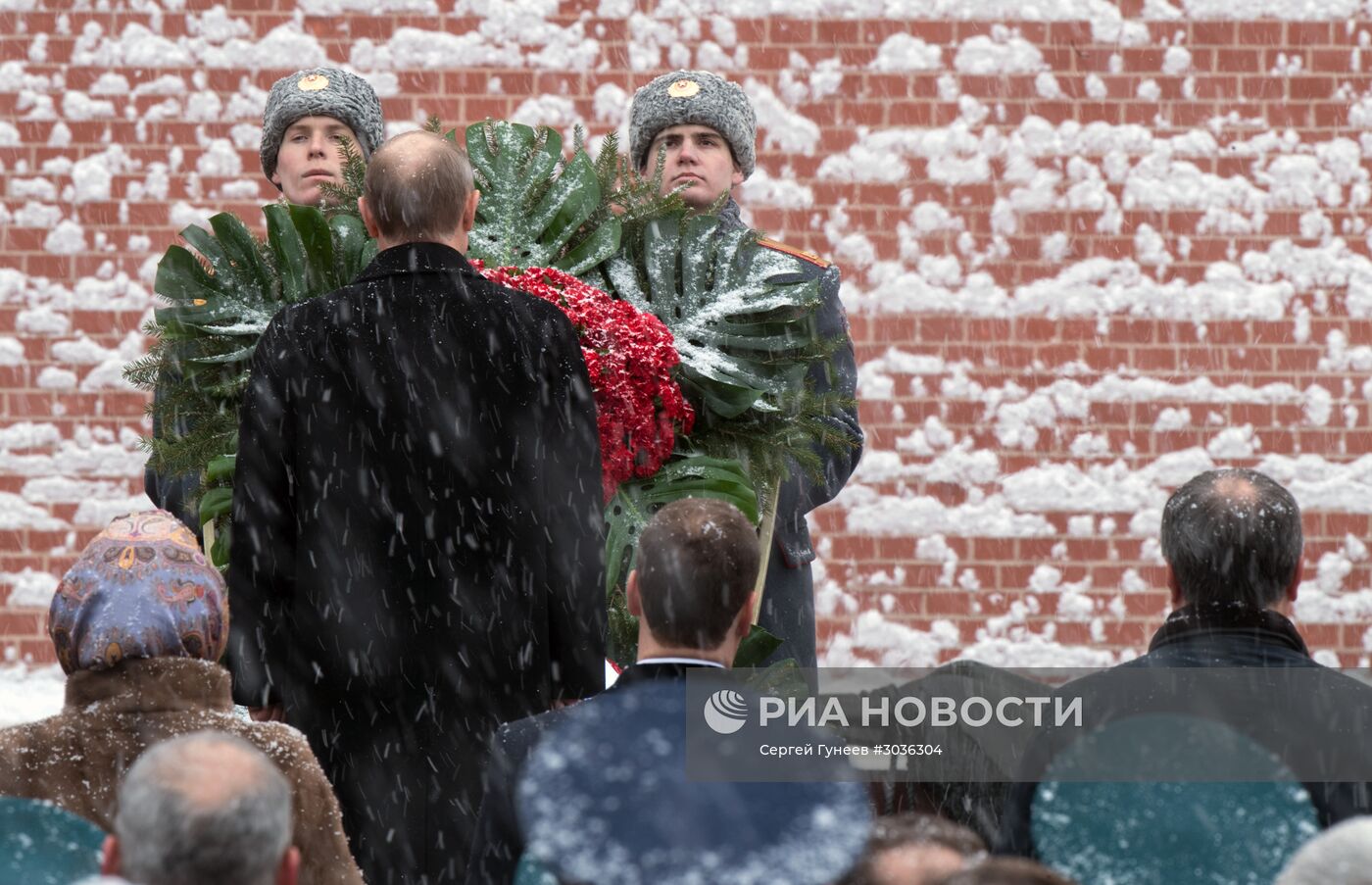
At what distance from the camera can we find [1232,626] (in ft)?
8.19

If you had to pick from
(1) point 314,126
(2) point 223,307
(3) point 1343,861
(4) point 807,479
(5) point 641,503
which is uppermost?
(1) point 314,126

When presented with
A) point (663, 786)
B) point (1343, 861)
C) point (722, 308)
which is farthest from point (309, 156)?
point (1343, 861)

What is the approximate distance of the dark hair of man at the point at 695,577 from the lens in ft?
7.56

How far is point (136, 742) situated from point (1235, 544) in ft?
4.77

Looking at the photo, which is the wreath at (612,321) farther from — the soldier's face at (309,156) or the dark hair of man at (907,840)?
the dark hair of man at (907,840)

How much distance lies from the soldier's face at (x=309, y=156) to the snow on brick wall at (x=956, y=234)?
1.97 meters

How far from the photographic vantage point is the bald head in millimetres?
2912

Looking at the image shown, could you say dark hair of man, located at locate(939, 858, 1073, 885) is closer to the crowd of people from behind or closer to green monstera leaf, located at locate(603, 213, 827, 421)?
the crowd of people from behind

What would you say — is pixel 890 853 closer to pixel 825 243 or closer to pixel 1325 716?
pixel 1325 716

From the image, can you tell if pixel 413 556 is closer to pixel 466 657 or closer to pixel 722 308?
pixel 466 657

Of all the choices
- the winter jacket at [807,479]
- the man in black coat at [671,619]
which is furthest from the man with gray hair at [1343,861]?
the winter jacket at [807,479]

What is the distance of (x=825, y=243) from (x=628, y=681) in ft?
13.9

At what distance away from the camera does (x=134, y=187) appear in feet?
20.7

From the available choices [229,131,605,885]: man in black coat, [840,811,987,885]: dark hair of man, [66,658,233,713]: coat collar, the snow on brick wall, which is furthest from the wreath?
the snow on brick wall
